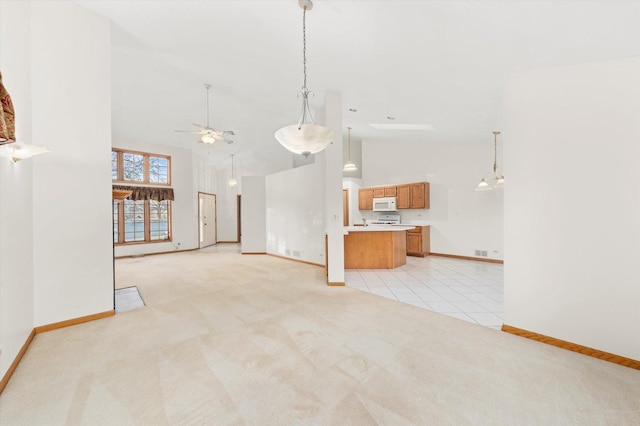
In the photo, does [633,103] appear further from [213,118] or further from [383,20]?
[213,118]

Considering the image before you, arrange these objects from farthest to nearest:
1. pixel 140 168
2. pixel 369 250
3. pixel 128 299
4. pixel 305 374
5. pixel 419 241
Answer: pixel 140 168 < pixel 419 241 < pixel 369 250 < pixel 128 299 < pixel 305 374

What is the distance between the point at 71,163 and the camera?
3004 mm

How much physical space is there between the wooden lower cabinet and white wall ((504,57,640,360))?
4.55 metres

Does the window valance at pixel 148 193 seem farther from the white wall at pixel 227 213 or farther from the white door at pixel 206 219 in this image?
the white wall at pixel 227 213

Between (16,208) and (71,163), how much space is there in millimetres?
853

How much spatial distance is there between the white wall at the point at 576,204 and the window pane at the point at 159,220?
9.22m

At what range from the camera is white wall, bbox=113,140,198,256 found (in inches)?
326

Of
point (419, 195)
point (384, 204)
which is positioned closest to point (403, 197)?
point (419, 195)

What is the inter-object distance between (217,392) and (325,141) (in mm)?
2244

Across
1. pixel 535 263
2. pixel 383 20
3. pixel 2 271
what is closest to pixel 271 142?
pixel 383 20

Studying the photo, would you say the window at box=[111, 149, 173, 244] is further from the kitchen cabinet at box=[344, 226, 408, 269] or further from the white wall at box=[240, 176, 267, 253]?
the kitchen cabinet at box=[344, 226, 408, 269]

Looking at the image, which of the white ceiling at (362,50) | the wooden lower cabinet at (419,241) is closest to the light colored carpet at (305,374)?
the white ceiling at (362,50)

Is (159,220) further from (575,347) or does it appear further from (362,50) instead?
(575,347)

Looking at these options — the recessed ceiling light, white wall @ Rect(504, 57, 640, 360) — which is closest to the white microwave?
the recessed ceiling light
